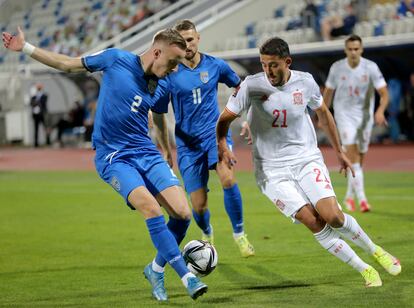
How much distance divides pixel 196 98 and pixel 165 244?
273 cm

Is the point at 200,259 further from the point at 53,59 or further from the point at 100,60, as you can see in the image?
the point at 53,59

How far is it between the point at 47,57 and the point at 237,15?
2469 cm

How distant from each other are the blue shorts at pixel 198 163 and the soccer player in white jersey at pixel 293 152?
4.85 feet

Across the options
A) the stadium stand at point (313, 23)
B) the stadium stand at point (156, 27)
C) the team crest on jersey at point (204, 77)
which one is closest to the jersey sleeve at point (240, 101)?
the team crest on jersey at point (204, 77)

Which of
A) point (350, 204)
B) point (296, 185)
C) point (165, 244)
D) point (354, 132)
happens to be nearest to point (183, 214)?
point (165, 244)

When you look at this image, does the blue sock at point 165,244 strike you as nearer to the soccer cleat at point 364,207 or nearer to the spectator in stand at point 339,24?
the soccer cleat at point 364,207

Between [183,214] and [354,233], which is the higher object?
[183,214]

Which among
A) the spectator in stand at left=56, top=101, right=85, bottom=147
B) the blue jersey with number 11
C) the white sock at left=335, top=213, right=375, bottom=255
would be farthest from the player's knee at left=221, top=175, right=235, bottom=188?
the spectator in stand at left=56, top=101, right=85, bottom=147

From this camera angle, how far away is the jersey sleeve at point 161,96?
777 cm

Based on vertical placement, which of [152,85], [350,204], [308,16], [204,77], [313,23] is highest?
[152,85]

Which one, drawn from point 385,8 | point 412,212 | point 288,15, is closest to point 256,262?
point 412,212

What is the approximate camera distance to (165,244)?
715cm

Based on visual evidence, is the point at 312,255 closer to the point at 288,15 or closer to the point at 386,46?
the point at 386,46

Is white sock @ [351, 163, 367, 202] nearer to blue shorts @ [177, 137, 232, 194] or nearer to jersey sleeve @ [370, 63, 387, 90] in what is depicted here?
jersey sleeve @ [370, 63, 387, 90]
